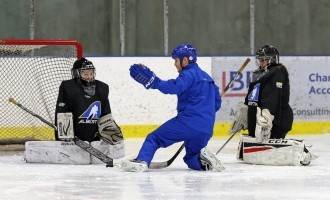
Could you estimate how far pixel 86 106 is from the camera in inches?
283

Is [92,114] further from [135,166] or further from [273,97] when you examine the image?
[273,97]

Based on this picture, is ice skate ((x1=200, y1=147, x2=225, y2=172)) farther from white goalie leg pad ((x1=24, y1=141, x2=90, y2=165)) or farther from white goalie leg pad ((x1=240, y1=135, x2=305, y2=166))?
white goalie leg pad ((x1=24, y1=141, x2=90, y2=165))

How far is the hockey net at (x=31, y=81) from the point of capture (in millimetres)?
8516

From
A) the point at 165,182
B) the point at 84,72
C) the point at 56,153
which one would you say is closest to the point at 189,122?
the point at 165,182

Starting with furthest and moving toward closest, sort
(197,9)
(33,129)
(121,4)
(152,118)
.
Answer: (197,9) → (121,4) → (152,118) → (33,129)

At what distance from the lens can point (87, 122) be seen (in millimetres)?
7176

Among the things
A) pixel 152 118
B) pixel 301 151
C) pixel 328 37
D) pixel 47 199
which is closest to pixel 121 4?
pixel 152 118

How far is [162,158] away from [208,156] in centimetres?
143

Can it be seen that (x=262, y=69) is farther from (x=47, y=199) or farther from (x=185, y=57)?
(x=47, y=199)

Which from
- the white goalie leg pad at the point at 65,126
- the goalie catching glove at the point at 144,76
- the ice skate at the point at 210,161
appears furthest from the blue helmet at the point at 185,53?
the white goalie leg pad at the point at 65,126

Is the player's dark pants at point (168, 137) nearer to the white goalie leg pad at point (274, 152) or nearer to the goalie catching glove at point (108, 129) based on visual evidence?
the goalie catching glove at point (108, 129)

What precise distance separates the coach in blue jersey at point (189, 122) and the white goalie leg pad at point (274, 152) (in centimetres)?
82

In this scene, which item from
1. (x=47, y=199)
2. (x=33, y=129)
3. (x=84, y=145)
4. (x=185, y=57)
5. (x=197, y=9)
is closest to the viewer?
(x=47, y=199)

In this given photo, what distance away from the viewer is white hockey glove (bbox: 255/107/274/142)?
718cm
